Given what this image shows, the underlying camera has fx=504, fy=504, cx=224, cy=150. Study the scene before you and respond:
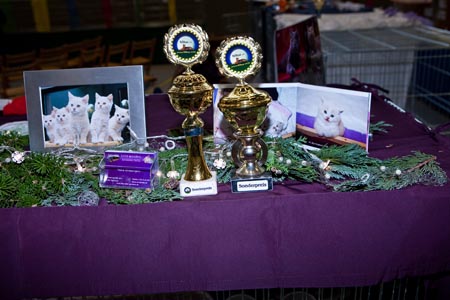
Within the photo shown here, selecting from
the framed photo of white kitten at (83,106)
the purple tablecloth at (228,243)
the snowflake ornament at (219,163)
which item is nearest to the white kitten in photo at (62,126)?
the framed photo of white kitten at (83,106)

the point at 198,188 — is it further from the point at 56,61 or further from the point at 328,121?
the point at 56,61

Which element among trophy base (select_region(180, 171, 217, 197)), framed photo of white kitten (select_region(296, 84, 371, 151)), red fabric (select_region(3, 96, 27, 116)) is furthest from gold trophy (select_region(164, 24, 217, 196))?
red fabric (select_region(3, 96, 27, 116))

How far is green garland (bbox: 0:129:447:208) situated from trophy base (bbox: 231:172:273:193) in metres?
0.05

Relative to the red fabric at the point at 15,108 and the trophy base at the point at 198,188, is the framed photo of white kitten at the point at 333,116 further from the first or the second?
the red fabric at the point at 15,108

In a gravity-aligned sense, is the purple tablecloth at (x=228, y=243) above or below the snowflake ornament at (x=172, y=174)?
below

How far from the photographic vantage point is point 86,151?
1.40 meters

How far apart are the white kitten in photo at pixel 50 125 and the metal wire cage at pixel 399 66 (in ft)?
6.00

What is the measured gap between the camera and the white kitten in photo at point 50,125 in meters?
1.39

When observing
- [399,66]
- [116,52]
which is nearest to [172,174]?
[399,66]

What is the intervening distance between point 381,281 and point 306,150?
1.19 feet

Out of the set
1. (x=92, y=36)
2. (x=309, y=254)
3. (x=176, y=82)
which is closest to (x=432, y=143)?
(x=309, y=254)

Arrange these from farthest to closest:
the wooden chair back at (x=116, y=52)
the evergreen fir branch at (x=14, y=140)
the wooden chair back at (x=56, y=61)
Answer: the wooden chair back at (x=116, y=52) → the wooden chair back at (x=56, y=61) → the evergreen fir branch at (x=14, y=140)

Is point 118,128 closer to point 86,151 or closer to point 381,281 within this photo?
point 86,151

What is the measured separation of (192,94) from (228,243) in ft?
1.15
